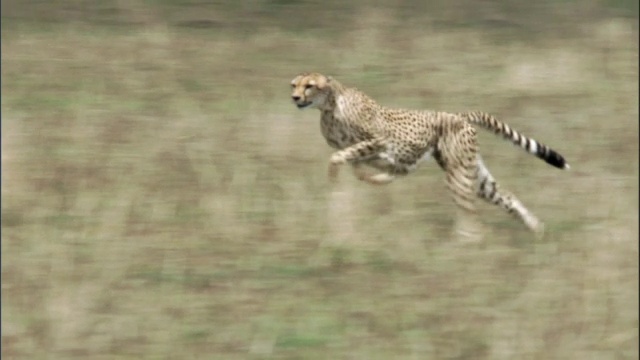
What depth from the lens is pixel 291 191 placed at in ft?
31.8

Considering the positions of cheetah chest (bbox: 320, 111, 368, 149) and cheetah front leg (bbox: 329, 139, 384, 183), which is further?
cheetah chest (bbox: 320, 111, 368, 149)

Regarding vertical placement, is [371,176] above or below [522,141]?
below

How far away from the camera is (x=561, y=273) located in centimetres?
860

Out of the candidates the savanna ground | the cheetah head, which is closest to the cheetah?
the cheetah head

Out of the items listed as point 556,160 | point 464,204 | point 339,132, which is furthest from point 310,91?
point 556,160

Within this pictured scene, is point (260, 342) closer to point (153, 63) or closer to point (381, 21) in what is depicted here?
point (153, 63)

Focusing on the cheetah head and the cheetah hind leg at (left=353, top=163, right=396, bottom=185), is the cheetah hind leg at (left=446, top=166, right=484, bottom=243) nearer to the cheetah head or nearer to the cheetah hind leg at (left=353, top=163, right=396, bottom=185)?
the cheetah hind leg at (left=353, top=163, right=396, bottom=185)

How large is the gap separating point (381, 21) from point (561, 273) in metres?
5.27

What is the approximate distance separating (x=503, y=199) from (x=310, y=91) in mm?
1193

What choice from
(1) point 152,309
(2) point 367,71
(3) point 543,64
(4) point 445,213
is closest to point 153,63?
(2) point 367,71

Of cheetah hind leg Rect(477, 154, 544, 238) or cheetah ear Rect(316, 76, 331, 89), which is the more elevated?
cheetah ear Rect(316, 76, 331, 89)

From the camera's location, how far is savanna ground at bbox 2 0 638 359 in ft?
26.1

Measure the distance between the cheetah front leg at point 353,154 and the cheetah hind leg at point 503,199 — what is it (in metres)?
0.60

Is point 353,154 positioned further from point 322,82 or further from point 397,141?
point 322,82
